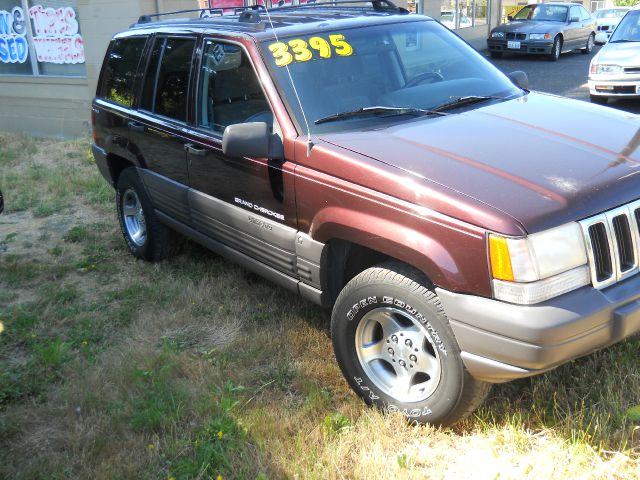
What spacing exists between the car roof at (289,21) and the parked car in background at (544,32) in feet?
46.6

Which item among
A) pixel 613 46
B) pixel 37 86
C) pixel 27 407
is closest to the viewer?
pixel 27 407

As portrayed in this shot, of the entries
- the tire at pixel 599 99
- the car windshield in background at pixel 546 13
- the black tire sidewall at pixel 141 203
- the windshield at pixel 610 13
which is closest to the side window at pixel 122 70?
the black tire sidewall at pixel 141 203

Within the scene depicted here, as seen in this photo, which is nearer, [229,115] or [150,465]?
[150,465]

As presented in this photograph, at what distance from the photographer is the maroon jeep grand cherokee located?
265 centimetres

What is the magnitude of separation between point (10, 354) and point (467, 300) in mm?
Answer: 2917

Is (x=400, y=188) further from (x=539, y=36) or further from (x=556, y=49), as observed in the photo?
→ (x=556, y=49)

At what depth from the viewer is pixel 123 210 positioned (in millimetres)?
5684

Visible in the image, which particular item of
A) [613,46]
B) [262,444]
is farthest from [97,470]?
[613,46]

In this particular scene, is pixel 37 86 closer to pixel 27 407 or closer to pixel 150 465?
pixel 27 407

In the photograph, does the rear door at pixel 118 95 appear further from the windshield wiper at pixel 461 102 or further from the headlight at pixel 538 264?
the headlight at pixel 538 264

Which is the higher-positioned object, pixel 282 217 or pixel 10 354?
pixel 282 217

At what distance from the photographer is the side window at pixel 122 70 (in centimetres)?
518

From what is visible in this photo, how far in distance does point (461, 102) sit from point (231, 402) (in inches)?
82.7

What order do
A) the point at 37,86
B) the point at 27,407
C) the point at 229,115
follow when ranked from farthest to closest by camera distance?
the point at 37,86, the point at 229,115, the point at 27,407
